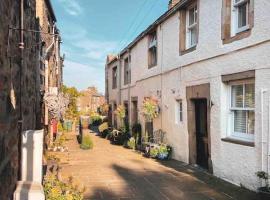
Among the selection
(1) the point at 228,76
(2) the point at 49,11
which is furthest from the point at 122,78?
(1) the point at 228,76

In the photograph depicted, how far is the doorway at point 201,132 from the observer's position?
36.0 feet

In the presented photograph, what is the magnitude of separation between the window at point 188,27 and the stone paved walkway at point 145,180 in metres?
3.86

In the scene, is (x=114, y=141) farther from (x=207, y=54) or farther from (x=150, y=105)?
(x=207, y=54)

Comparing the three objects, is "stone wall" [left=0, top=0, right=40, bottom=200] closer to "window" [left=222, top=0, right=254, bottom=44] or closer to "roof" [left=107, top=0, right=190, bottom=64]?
"window" [left=222, top=0, right=254, bottom=44]

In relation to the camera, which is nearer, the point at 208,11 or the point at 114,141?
the point at 208,11

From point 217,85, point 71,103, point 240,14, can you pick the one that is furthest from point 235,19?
point 71,103

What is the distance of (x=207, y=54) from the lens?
10.1 meters

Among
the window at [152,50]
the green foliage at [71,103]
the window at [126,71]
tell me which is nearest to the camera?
the window at [152,50]

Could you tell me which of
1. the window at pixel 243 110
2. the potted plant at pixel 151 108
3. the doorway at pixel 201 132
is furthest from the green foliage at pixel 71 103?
the window at pixel 243 110

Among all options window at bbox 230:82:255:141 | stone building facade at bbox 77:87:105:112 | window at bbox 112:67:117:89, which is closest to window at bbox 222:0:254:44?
window at bbox 230:82:255:141

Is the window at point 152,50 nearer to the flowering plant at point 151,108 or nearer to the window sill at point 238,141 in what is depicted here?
the flowering plant at point 151,108

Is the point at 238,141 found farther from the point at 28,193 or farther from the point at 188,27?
the point at 28,193

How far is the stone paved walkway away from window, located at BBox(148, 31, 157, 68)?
4.52 metres

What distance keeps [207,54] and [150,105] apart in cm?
477
